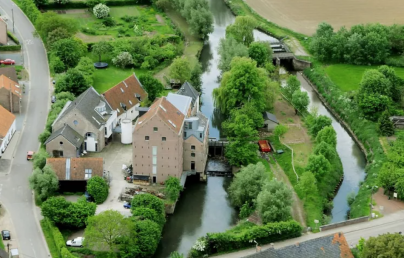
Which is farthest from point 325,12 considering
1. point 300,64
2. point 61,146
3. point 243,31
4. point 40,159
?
point 40,159

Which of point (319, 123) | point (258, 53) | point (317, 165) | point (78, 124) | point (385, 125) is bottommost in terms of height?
point (385, 125)

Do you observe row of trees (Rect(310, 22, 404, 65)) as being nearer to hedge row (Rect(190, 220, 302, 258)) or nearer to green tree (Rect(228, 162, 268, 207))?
green tree (Rect(228, 162, 268, 207))

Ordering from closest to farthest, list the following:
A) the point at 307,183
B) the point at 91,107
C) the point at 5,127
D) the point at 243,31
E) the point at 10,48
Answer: the point at 307,183 → the point at 5,127 → the point at 91,107 → the point at 10,48 → the point at 243,31

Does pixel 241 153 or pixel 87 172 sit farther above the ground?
pixel 87 172

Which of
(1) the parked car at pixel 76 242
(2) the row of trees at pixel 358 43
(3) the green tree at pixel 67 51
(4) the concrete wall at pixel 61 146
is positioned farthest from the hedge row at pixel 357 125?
(3) the green tree at pixel 67 51

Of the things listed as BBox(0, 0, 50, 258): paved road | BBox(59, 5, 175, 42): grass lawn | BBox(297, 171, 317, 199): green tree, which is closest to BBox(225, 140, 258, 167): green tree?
BBox(297, 171, 317, 199): green tree

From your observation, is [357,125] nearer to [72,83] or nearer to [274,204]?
[274,204]

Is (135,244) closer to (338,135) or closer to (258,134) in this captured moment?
(258,134)
